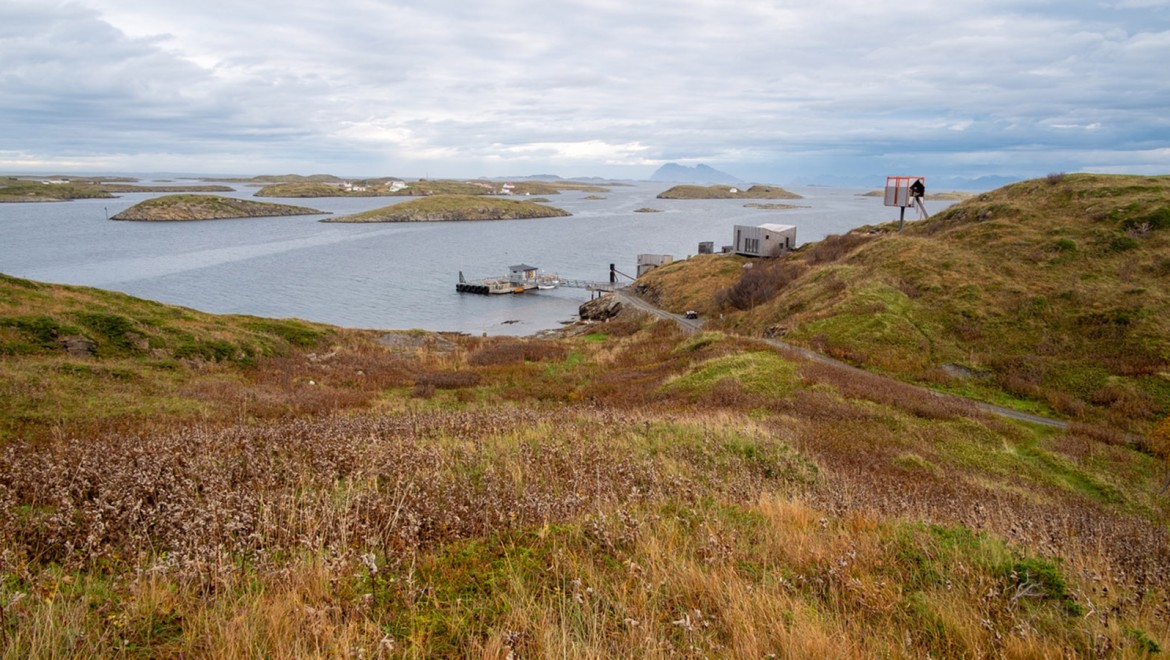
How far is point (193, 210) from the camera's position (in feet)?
592

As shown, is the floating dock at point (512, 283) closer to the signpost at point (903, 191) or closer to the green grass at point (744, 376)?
the signpost at point (903, 191)

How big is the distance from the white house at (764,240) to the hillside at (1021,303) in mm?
19693

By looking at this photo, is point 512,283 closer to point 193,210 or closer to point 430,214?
point 430,214

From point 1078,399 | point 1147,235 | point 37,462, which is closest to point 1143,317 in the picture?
point 1078,399

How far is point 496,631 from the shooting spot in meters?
3.87

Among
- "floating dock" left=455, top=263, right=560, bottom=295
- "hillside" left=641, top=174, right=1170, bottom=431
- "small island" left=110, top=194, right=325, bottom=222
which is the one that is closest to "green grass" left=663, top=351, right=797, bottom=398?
"hillside" left=641, top=174, right=1170, bottom=431

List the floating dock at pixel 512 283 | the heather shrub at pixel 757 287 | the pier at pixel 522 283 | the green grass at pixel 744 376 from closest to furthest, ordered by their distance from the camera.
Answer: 1. the green grass at pixel 744 376
2. the heather shrub at pixel 757 287
3. the pier at pixel 522 283
4. the floating dock at pixel 512 283

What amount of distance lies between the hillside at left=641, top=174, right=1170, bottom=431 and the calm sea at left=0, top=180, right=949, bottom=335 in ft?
117

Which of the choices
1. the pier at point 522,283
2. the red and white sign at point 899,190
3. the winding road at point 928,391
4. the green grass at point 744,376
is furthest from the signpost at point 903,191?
the green grass at point 744,376

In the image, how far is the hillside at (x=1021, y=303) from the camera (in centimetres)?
2572

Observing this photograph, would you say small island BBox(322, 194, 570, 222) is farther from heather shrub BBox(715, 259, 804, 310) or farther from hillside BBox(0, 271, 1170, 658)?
hillside BBox(0, 271, 1170, 658)

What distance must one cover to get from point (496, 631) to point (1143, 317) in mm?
36764

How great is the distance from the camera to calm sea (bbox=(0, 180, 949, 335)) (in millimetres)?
72625

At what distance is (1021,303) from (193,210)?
208m
